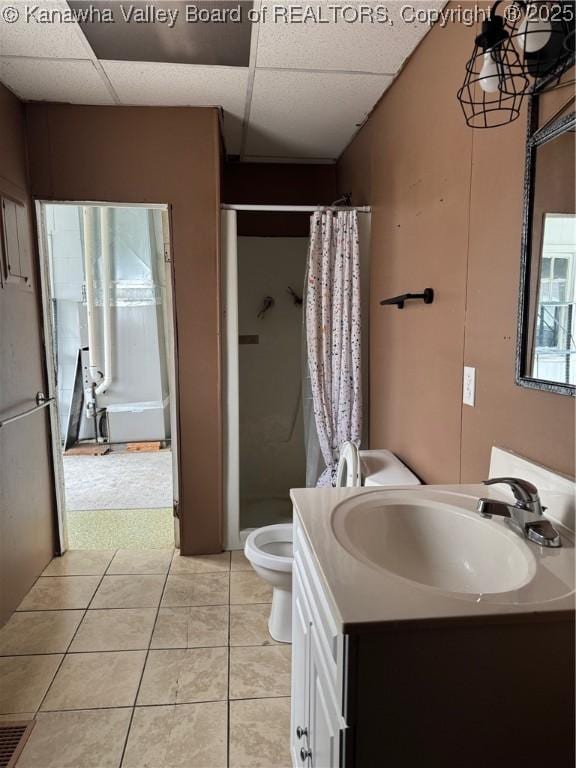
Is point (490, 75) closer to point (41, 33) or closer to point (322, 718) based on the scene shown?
point (322, 718)

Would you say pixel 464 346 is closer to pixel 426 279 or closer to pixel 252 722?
pixel 426 279

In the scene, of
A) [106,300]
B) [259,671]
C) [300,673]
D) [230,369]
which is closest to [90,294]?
[106,300]

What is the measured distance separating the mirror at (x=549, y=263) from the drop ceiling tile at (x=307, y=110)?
4.05 ft

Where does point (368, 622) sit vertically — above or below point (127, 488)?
above

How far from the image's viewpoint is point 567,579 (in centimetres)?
85

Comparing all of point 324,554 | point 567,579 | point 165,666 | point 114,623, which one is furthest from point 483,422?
point 114,623

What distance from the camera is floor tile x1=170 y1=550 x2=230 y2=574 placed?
2531 mm

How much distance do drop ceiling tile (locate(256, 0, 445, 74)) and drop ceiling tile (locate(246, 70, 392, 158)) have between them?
0.33 feet

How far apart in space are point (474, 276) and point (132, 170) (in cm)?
186

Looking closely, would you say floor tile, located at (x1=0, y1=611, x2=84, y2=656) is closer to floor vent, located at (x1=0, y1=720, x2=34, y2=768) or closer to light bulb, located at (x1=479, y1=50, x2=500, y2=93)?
floor vent, located at (x1=0, y1=720, x2=34, y2=768)

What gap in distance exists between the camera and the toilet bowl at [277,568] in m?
1.85

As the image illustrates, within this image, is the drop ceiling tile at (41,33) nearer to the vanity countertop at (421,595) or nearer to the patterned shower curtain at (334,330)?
the patterned shower curtain at (334,330)

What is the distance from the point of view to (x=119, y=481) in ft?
13.0

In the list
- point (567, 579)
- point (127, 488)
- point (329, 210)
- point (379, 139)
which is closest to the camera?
point (567, 579)
